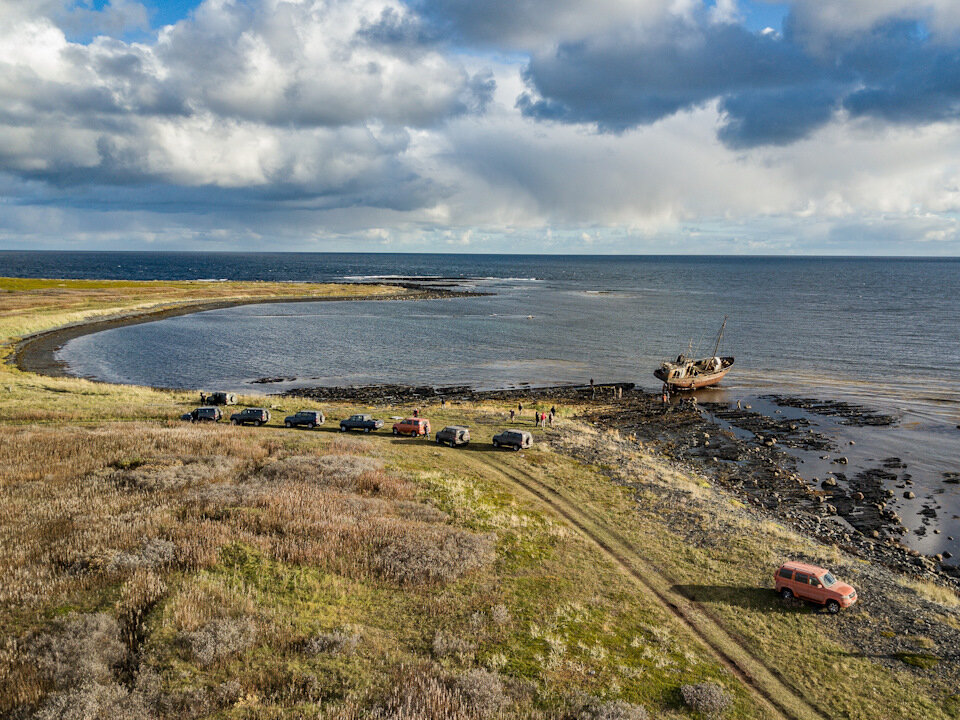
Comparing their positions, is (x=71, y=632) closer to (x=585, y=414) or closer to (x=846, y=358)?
(x=585, y=414)

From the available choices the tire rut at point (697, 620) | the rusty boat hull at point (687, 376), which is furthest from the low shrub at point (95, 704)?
the rusty boat hull at point (687, 376)

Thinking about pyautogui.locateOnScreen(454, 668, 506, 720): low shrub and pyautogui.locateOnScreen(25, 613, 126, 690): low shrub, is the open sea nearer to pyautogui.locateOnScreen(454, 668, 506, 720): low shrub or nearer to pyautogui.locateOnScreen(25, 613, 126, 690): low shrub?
pyautogui.locateOnScreen(454, 668, 506, 720): low shrub

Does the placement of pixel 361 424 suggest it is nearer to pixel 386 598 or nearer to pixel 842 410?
pixel 386 598

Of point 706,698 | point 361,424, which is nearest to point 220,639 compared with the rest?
→ point 706,698

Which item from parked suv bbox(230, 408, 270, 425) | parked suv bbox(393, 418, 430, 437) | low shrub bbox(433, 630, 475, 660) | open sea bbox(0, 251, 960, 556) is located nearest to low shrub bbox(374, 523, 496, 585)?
low shrub bbox(433, 630, 475, 660)

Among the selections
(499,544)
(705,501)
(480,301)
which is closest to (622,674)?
(499,544)

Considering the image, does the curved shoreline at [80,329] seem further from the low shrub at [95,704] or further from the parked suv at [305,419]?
the low shrub at [95,704]

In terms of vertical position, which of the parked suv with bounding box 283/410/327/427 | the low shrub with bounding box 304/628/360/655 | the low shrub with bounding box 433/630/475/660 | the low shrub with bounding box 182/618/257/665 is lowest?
the parked suv with bounding box 283/410/327/427
